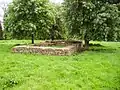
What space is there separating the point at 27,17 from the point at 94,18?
5.11 meters

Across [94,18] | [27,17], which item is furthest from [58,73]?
[27,17]

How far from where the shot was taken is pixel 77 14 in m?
20.2

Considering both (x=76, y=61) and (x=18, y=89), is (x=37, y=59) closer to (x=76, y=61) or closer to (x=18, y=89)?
(x=76, y=61)

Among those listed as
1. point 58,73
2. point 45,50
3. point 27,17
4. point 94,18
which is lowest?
point 58,73

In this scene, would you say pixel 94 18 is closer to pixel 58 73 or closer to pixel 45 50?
pixel 45 50

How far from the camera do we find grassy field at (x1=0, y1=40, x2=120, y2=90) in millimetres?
10773

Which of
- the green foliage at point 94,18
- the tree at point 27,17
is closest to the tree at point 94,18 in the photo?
the green foliage at point 94,18

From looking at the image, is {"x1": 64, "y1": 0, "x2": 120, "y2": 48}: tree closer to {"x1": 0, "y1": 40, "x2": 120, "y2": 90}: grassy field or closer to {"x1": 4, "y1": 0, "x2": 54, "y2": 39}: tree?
{"x1": 4, "y1": 0, "x2": 54, "y2": 39}: tree

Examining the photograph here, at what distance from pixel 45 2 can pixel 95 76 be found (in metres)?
10.9

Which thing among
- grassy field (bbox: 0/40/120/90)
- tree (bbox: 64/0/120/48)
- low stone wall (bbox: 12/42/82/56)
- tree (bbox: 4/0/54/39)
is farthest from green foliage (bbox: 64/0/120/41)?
grassy field (bbox: 0/40/120/90)

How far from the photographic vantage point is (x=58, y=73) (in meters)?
12.3

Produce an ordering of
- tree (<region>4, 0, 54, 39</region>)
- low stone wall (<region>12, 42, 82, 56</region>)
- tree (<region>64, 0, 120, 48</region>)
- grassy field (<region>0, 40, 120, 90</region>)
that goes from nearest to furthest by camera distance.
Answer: grassy field (<region>0, 40, 120, 90</region>), low stone wall (<region>12, 42, 82, 56</region>), tree (<region>64, 0, 120, 48</region>), tree (<region>4, 0, 54, 39</region>)

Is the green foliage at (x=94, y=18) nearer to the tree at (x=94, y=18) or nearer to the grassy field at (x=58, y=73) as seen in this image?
the tree at (x=94, y=18)

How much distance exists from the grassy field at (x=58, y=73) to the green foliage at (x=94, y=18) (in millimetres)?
3828
